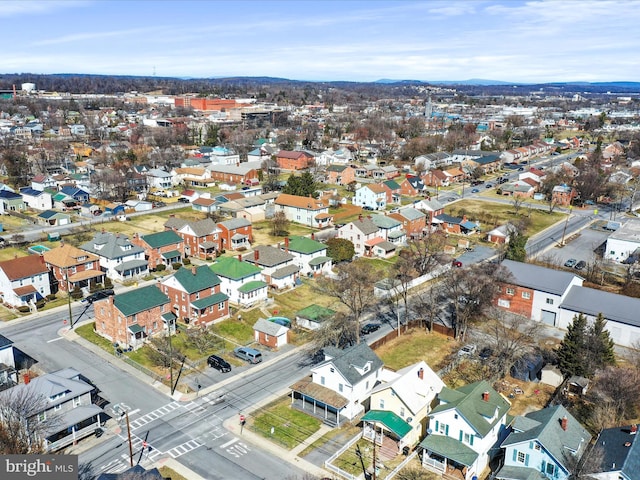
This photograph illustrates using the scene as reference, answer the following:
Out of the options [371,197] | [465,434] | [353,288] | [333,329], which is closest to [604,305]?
[353,288]

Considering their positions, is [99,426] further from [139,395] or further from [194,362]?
[194,362]

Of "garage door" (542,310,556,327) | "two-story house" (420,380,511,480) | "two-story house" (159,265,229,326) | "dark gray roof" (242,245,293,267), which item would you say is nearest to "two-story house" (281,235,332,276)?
"dark gray roof" (242,245,293,267)

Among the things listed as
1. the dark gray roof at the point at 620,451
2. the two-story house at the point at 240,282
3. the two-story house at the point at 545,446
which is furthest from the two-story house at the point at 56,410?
the dark gray roof at the point at 620,451

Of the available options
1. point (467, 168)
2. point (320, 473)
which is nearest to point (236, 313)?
point (320, 473)

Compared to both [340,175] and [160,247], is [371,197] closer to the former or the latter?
[340,175]

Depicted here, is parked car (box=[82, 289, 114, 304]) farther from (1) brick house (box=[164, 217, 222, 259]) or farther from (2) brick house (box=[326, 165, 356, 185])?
(2) brick house (box=[326, 165, 356, 185])

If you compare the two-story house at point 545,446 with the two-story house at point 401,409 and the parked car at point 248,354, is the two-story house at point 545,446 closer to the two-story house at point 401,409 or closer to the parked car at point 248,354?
the two-story house at point 401,409
